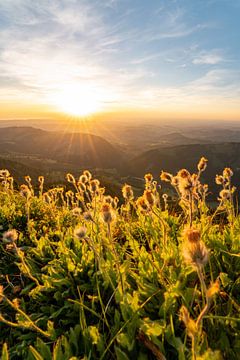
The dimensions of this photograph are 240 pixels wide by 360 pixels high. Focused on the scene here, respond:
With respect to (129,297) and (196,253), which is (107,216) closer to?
(129,297)

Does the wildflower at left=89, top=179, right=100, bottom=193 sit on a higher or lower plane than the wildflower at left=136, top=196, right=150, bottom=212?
lower

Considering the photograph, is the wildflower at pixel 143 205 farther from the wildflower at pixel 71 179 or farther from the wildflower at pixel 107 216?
the wildflower at pixel 71 179

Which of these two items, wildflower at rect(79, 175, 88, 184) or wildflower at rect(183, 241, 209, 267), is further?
wildflower at rect(79, 175, 88, 184)

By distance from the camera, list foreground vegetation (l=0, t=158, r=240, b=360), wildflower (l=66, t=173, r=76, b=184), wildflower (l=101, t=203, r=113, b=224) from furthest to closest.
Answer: wildflower (l=66, t=173, r=76, b=184) < wildflower (l=101, t=203, r=113, b=224) < foreground vegetation (l=0, t=158, r=240, b=360)

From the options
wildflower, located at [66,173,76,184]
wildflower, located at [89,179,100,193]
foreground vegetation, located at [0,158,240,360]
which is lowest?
foreground vegetation, located at [0,158,240,360]

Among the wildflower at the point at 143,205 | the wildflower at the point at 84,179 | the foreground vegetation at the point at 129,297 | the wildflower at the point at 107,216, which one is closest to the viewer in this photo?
the foreground vegetation at the point at 129,297

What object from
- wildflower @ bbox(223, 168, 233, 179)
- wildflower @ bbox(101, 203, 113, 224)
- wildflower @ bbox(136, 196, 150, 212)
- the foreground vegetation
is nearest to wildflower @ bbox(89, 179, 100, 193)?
the foreground vegetation

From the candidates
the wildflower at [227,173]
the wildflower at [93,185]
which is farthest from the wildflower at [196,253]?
the wildflower at [227,173]

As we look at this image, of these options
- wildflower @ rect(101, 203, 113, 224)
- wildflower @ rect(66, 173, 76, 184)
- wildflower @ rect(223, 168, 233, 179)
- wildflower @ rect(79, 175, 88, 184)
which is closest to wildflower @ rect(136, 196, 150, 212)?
wildflower @ rect(101, 203, 113, 224)

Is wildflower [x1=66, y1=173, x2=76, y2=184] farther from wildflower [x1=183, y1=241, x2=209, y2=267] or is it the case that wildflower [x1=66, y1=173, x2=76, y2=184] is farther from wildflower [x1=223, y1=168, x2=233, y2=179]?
wildflower [x1=183, y1=241, x2=209, y2=267]

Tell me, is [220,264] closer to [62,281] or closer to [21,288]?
[62,281]

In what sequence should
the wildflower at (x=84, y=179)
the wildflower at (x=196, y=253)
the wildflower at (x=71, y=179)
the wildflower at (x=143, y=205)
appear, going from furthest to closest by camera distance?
1. the wildflower at (x=71, y=179)
2. the wildflower at (x=84, y=179)
3. the wildflower at (x=143, y=205)
4. the wildflower at (x=196, y=253)

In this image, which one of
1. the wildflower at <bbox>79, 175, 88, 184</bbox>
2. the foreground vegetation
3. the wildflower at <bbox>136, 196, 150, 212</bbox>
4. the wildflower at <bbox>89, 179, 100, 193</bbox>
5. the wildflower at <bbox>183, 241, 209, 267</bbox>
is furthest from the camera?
the wildflower at <bbox>79, 175, 88, 184</bbox>

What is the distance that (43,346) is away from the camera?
9.25 feet
